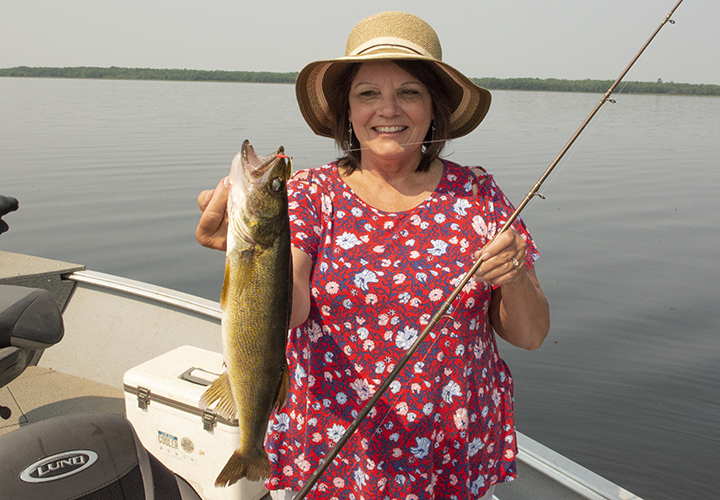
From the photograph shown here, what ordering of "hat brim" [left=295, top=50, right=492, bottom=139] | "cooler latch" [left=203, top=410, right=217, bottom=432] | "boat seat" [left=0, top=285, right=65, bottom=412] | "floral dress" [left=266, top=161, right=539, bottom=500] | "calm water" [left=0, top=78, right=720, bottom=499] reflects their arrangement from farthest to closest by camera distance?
1. "calm water" [left=0, top=78, right=720, bottom=499]
2. "boat seat" [left=0, top=285, right=65, bottom=412]
3. "cooler latch" [left=203, top=410, right=217, bottom=432]
4. "hat brim" [left=295, top=50, right=492, bottom=139]
5. "floral dress" [left=266, top=161, right=539, bottom=500]

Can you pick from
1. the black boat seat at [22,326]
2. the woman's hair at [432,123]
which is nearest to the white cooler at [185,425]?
the black boat seat at [22,326]

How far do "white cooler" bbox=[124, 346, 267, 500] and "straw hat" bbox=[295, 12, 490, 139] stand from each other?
1.69 meters

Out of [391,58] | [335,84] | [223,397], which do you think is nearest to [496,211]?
[391,58]

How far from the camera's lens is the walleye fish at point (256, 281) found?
69.6 inches

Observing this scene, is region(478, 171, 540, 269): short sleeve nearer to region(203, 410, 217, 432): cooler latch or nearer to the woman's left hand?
the woman's left hand

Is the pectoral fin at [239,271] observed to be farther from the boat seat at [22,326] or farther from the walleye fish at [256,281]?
the boat seat at [22,326]

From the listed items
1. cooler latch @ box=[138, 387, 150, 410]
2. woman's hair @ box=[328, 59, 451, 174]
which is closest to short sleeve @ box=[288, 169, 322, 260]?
woman's hair @ box=[328, 59, 451, 174]

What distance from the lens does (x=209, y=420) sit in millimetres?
3080

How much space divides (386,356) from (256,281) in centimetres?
56

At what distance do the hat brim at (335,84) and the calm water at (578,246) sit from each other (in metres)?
4.45

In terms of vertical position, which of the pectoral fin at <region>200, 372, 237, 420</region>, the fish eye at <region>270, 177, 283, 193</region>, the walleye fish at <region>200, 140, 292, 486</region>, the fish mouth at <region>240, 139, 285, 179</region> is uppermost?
the fish mouth at <region>240, 139, 285, 179</region>

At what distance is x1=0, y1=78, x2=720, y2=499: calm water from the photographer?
A: 242 inches

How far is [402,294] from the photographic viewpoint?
2.02 meters

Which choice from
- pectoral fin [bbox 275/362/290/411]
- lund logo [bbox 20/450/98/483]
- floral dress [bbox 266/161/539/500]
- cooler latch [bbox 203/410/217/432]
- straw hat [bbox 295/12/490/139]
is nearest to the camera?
lund logo [bbox 20/450/98/483]
